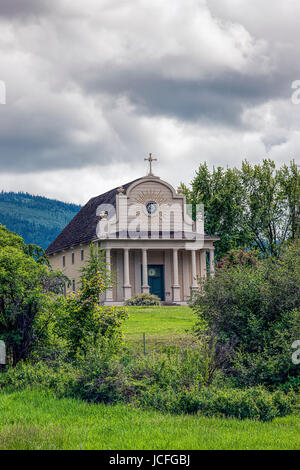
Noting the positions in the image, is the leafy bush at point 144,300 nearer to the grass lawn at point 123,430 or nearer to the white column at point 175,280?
the white column at point 175,280

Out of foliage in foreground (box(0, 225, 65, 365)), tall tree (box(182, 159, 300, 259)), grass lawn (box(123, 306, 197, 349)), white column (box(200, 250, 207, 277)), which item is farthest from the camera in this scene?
tall tree (box(182, 159, 300, 259))

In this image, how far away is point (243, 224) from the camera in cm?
5447

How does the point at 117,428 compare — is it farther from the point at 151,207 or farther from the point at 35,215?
the point at 35,215

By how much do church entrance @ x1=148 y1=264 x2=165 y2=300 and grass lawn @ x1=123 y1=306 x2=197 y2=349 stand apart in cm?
1401

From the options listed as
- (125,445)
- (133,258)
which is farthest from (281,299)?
(133,258)

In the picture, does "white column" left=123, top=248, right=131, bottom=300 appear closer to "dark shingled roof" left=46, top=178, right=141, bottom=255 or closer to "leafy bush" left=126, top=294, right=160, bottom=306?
"dark shingled roof" left=46, top=178, right=141, bottom=255

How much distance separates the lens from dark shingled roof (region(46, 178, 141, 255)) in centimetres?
4512

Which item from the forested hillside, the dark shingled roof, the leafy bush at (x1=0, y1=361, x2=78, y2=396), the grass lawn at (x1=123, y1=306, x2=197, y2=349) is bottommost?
the leafy bush at (x1=0, y1=361, x2=78, y2=396)

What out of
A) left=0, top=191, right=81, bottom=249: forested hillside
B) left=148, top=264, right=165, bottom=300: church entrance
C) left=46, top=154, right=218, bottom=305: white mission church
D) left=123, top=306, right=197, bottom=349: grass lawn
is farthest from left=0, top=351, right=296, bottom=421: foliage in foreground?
left=0, top=191, right=81, bottom=249: forested hillside

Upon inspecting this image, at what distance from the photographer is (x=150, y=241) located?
4147 centimetres

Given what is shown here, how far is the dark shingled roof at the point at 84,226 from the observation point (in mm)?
45125

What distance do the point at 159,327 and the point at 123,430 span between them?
488 inches

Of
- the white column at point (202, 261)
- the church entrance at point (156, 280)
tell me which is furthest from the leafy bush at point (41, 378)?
the white column at point (202, 261)

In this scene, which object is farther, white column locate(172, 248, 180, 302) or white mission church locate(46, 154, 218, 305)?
white column locate(172, 248, 180, 302)
